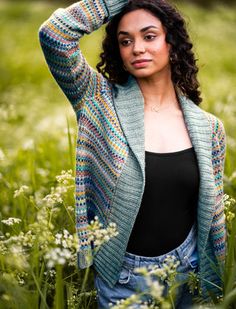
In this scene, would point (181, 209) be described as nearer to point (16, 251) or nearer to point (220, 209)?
point (220, 209)

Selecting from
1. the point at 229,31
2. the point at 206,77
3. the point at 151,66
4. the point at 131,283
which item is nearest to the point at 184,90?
the point at 151,66

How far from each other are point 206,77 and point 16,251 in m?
7.03

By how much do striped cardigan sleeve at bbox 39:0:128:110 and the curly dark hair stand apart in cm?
10

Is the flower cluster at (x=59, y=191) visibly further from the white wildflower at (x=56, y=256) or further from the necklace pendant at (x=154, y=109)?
the necklace pendant at (x=154, y=109)

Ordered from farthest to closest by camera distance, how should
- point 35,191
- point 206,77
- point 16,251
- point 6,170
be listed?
point 206,77 < point 6,170 < point 35,191 < point 16,251

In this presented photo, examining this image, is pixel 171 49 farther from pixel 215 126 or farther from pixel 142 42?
pixel 215 126

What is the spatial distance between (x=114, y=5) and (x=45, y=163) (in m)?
1.74

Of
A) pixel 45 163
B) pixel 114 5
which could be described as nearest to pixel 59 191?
pixel 114 5

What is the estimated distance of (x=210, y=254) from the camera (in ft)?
7.43

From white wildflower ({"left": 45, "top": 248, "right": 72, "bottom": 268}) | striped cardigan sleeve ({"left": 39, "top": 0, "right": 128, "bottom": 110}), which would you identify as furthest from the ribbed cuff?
white wildflower ({"left": 45, "top": 248, "right": 72, "bottom": 268})

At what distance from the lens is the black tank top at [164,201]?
2.06 m

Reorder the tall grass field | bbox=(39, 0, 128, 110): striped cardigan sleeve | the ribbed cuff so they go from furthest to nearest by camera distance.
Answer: the ribbed cuff
bbox=(39, 0, 128, 110): striped cardigan sleeve
the tall grass field

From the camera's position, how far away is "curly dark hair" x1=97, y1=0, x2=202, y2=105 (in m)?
2.17

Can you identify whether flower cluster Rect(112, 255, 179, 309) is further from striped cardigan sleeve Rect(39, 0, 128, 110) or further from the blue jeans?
striped cardigan sleeve Rect(39, 0, 128, 110)
